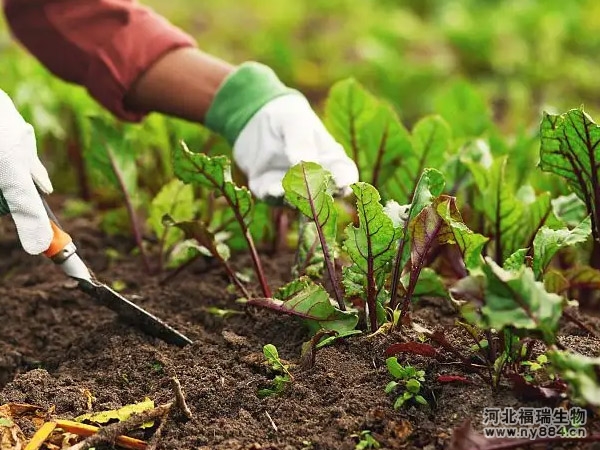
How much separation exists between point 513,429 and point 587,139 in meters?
0.64

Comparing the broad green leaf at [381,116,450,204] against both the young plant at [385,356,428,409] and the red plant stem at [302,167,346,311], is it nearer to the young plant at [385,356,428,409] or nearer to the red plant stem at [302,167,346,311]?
the red plant stem at [302,167,346,311]

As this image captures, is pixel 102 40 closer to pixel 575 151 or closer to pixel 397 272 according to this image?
pixel 397 272

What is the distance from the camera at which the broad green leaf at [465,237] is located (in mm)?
1665

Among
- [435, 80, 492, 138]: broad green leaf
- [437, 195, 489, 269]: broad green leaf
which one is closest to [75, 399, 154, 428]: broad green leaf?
[437, 195, 489, 269]: broad green leaf

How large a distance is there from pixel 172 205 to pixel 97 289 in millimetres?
466

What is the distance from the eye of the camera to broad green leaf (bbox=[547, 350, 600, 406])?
1369mm

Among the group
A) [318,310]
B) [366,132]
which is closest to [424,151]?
[366,132]

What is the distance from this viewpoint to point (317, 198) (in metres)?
1.87

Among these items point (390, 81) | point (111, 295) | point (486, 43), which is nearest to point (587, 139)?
point (111, 295)

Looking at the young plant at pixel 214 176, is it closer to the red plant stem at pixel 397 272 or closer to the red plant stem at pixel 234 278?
the red plant stem at pixel 234 278

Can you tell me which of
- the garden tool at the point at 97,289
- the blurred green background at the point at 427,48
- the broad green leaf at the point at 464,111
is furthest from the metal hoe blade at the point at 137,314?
the blurred green background at the point at 427,48

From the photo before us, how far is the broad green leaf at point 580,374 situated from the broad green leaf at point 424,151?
0.99 metres

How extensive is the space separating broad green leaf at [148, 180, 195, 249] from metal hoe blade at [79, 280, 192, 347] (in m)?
0.38

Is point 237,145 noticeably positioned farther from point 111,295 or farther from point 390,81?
point 390,81
